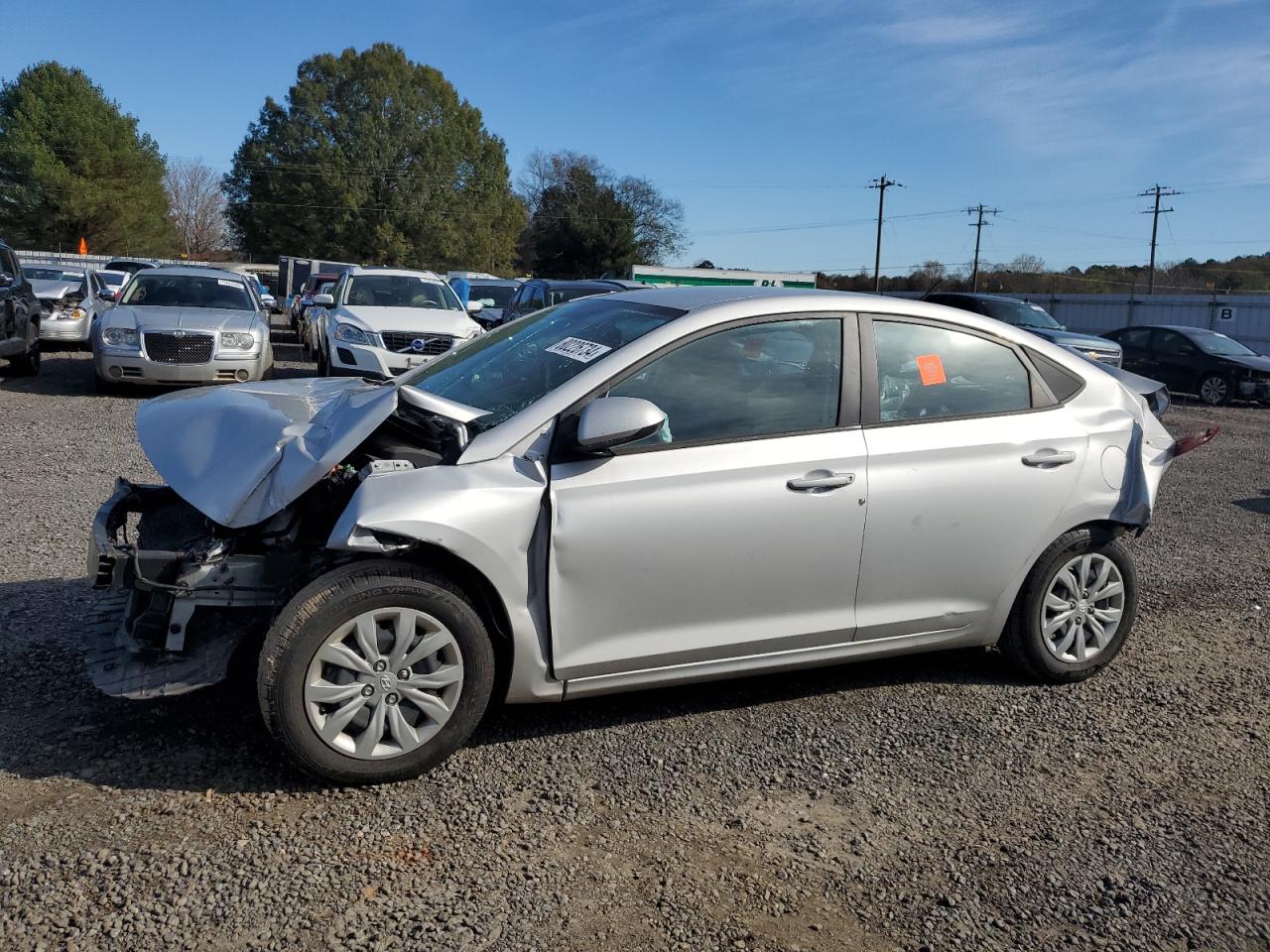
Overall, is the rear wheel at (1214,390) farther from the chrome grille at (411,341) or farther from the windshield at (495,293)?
the chrome grille at (411,341)

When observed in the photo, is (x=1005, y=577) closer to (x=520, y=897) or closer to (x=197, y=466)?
(x=520, y=897)

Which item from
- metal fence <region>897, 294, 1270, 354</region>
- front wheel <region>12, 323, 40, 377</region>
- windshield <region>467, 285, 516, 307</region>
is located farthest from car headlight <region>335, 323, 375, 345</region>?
metal fence <region>897, 294, 1270, 354</region>

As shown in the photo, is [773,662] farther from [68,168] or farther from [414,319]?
[68,168]

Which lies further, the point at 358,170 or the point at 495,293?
the point at 358,170

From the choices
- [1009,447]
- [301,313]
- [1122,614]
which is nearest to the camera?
[1009,447]

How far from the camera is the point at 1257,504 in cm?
946

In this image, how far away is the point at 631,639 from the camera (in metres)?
3.80

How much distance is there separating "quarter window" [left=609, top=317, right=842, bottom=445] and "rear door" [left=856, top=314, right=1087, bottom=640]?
18 centimetres

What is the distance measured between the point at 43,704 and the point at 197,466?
Answer: 1144 mm

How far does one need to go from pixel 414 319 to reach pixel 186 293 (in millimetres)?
3046

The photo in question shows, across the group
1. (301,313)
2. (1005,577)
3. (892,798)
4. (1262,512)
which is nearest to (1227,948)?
(892,798)

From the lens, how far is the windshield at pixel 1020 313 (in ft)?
64.5

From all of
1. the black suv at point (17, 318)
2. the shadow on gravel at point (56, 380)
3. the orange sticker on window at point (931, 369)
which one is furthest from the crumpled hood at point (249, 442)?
the black suv at point (17, 318)

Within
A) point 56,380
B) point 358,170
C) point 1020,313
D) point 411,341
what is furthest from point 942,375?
point 358,170
